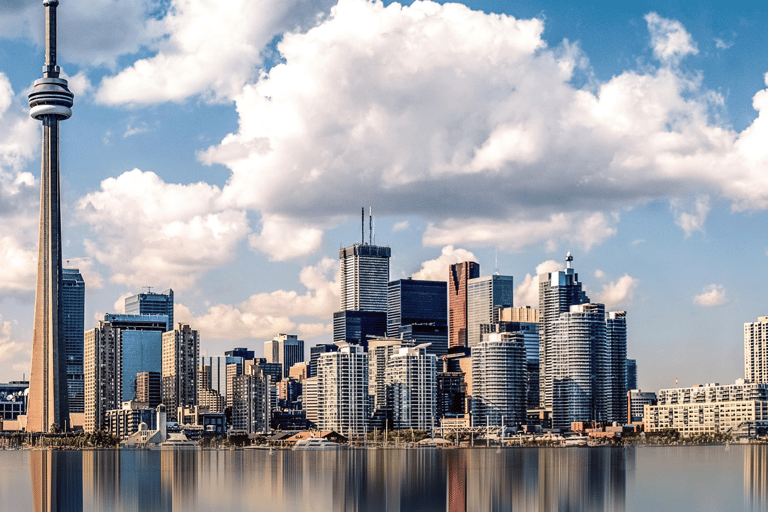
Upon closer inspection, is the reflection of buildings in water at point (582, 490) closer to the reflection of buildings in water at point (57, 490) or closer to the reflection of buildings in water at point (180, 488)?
the reflection of buildings in water at point (180, 488)

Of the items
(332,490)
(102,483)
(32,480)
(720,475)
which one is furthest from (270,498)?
(720,475)

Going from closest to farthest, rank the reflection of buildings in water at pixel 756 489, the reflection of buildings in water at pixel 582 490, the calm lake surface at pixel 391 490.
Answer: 1. the reflection of buildings in water at pixel 756 489
2. the calm lake surface at pixel 391 490
3. the reflection of buildings in water at pixel 582 490

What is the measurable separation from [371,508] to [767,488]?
52831 mm

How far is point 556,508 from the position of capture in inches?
4830

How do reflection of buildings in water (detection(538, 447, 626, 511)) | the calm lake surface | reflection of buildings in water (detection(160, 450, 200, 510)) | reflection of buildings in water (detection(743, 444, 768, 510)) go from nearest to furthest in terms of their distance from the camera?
reflection of buildings in water (detection(743, 444, 768, 510)) → the calm lake surface → reflection of buildings in water (detection(538, 447, 626, 511)) → reflection of buildings in water (detection(160, 450, 200, 510))

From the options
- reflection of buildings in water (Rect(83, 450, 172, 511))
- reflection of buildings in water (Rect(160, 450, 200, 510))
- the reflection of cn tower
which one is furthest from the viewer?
reflection of buildings in water (Rect(160, 450, 200, 510))

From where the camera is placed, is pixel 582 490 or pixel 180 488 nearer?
pixel 582 490

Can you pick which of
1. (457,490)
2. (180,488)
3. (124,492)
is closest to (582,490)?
(457,490)

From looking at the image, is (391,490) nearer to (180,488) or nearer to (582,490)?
(582,490)

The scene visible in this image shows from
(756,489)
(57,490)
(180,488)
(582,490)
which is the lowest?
(180,488)

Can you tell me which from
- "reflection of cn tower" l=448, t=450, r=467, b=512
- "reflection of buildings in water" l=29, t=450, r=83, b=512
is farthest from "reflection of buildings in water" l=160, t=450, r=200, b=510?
"reflection of cn tower" l=448, t=450, r=467, b=512

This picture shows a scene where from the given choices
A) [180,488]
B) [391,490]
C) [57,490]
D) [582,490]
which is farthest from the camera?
[180,488]

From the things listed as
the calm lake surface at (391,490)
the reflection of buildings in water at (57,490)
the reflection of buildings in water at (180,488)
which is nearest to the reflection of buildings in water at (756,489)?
the calm lake surface at (391,490)

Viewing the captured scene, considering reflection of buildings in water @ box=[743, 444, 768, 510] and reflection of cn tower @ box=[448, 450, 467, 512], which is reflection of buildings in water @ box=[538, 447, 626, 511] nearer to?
reflection of cn tower @ box=[448, 450, 467, 512]
